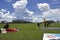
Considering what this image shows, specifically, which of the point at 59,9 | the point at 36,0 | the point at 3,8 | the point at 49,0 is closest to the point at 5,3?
the point at 3,8

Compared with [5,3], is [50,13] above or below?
below

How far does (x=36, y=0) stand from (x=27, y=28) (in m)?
0.57

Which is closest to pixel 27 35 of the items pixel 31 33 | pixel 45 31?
pixel 31 33

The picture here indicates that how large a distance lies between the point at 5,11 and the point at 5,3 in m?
0.15

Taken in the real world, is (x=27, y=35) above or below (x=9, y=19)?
below

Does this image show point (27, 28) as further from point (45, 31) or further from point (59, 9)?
point (59, 9)

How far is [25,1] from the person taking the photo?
10.3 feet

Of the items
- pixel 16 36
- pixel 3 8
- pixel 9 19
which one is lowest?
pixel 16 36

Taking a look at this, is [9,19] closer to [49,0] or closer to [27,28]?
[27,28]

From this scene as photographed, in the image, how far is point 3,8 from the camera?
3.09 meters

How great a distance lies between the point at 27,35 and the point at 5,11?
2.03ft

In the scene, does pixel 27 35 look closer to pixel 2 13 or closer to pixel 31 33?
pixel 31 33

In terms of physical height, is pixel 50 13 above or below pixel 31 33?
above

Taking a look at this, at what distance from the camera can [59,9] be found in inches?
125
